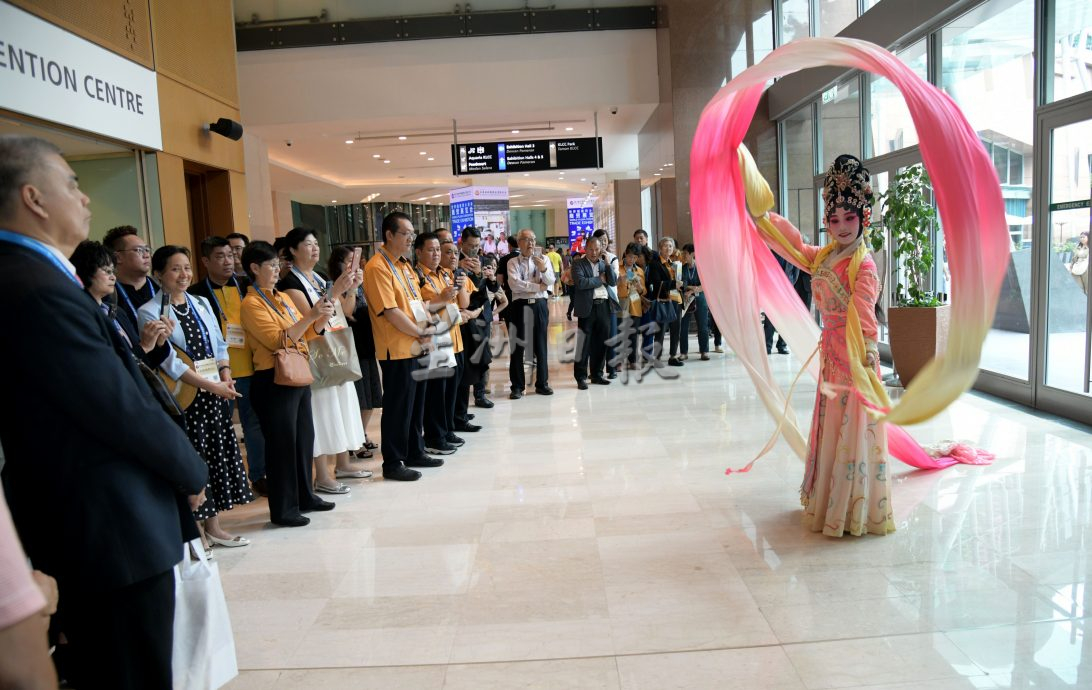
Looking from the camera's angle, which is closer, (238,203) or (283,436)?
(283,436)

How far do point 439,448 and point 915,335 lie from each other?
4.28 metres

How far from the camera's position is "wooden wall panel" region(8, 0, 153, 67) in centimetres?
499

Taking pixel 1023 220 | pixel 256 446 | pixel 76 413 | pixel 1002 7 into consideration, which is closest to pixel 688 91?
pixel 1002 7

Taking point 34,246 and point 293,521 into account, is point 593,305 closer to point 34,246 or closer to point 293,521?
point 293,521

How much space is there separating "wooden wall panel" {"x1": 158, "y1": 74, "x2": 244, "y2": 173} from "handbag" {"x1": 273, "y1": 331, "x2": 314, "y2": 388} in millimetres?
4134

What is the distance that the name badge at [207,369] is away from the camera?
329 centimetres

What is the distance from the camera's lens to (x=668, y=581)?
290 cm

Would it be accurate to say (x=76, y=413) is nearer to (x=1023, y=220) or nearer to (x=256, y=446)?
(x=256, y=446)

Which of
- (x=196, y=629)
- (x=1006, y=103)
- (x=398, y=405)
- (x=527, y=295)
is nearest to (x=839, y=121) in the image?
(x=1006, y=103)

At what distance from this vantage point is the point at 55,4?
5.05 m

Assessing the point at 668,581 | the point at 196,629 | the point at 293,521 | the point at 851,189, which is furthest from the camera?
the point at 293,521

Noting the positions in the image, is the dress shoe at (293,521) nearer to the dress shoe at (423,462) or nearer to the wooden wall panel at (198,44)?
the dress shoe at (423,462)

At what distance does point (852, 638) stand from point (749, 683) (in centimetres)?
47

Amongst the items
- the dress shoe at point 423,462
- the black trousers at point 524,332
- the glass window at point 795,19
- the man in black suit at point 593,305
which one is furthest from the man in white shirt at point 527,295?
the glass window at point 795,19
